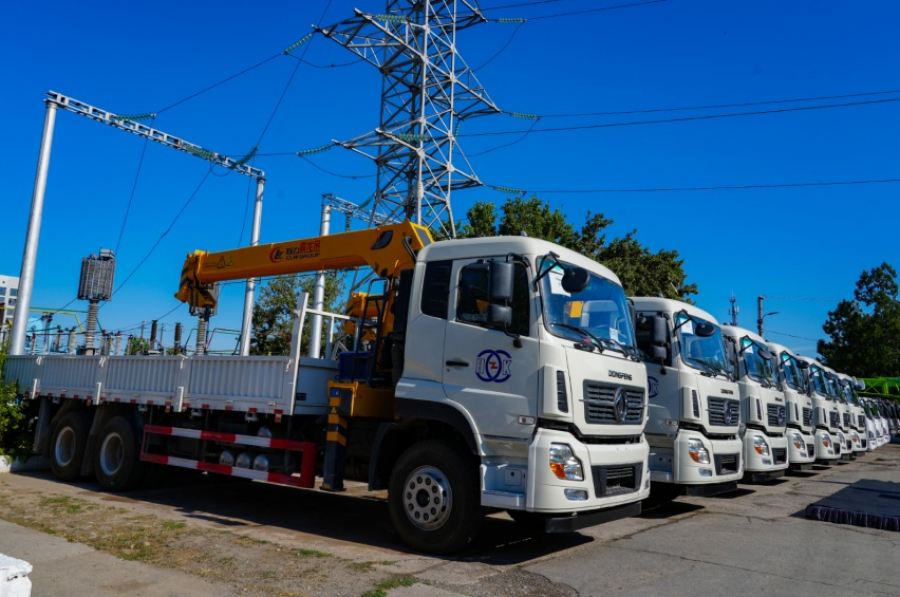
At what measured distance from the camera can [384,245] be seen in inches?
335

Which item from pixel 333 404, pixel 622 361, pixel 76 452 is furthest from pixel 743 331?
pixel 76 452

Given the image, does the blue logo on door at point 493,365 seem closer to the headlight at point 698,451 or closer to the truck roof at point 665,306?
the headlight at point 698,451

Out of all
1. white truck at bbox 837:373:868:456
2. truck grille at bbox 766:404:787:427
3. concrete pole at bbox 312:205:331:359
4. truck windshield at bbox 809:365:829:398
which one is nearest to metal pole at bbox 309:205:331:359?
concrete pole at bbox 312:205:331:359

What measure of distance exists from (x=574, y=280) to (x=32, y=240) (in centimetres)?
1442

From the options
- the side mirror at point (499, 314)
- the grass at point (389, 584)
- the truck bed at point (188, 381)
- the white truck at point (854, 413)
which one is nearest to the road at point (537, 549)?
the grass at point (389, 584)

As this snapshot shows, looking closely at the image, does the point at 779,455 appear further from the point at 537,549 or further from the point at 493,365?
the point at 493,365

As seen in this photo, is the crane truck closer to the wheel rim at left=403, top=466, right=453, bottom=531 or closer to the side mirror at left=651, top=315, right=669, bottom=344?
the wheel rim at left=403, top=466, right=453, bottom=531

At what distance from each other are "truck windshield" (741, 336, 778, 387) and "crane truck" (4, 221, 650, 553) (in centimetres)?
507

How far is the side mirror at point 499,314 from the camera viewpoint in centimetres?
604

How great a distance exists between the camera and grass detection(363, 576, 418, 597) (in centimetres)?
512

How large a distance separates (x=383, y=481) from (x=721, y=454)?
15.3 ft

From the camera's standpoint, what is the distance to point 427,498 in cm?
655

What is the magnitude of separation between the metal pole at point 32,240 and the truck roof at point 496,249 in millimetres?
12545

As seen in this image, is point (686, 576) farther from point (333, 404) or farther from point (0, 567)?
point (0, 567)
